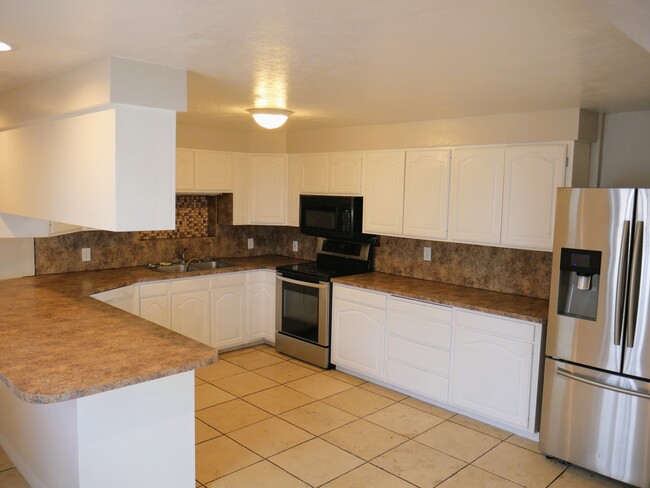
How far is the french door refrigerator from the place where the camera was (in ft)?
9.44

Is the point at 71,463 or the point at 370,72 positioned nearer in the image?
the point at 71,463

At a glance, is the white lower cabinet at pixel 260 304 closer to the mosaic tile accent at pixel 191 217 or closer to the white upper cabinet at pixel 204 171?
the mosaic tile accent at pixel 191 217

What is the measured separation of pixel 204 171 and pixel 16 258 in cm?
183

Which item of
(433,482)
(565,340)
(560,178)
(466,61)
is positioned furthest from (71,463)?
(560,178)

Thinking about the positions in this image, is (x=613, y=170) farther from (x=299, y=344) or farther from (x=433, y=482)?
(x=299, y=344)

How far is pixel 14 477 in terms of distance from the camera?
9.65 feet

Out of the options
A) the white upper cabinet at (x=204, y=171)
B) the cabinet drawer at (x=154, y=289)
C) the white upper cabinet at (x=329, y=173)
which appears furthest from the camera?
the white upper cabinet at (x=204, y=171)

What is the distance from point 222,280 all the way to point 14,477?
247 centimetres

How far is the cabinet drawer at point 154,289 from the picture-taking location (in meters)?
4.46

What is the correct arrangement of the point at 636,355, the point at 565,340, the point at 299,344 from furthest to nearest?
the point at 299,344
the point at 565,340
the point at 636,355

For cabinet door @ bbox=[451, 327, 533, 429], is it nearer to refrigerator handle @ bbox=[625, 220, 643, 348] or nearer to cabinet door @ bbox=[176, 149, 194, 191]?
refrigerator handle @ bbox=[625, 220, 643, 348]

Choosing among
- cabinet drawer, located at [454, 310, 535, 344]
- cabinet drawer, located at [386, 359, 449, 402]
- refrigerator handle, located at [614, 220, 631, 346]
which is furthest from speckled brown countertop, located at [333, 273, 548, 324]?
cabinet drawer, located at [386, 359, 449, 402]

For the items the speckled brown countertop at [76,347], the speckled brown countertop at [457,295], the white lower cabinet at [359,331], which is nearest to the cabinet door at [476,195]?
the speckled brown countertop at [457,295]

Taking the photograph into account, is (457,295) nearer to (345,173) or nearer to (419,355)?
(419,355)
